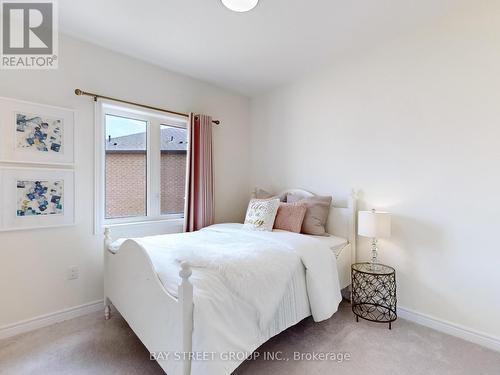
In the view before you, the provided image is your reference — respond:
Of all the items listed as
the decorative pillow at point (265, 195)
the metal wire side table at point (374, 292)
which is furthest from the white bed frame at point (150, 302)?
the decorative pillow at point (265, 195)

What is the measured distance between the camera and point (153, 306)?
1408 millimetres

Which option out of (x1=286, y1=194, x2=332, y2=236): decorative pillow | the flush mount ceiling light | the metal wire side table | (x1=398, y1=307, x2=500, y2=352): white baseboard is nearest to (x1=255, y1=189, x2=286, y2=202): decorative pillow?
(x1=286, y1=194, x2=332, y2=236): decorative pillow

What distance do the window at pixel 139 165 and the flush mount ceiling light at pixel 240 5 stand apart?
1.39 meters

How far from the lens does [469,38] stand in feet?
6.38

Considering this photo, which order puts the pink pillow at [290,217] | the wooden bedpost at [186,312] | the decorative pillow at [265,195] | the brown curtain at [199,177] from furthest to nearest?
the decorative pillow at [265,195] → the brown curtain at [199,177] → the pink pillow at [290,217] → the wooden bedpost at [186,312]

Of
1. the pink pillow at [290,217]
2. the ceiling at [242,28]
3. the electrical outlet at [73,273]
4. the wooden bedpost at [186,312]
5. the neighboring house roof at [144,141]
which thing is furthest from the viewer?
the neighboring house roof at [144,141]

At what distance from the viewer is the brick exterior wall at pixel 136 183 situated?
8.45 feet

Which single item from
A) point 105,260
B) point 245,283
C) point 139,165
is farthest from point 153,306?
point 139,165

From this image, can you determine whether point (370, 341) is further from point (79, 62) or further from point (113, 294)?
point (79, 62)

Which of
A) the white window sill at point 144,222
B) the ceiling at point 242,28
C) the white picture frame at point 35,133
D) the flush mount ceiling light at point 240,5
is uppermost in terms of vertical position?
the ceiling at point 242,28

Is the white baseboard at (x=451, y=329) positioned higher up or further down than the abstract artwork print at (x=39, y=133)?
further down

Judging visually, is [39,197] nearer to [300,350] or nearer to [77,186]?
[77,186]

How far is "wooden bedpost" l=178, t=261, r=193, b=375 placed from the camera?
3.78 feet

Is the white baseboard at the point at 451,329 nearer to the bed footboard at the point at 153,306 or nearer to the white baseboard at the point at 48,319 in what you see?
the bed footboard at the point at 153,306
